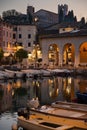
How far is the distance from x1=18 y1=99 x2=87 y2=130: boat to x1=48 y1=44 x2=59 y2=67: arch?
58.9 meters

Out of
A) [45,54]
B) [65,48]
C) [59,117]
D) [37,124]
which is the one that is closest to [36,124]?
[37,124]

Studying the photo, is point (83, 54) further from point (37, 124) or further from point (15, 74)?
point (37, 124)

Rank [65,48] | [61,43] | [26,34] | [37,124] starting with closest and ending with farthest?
[37,124] < [61,43] < [65,48] < [26,34]

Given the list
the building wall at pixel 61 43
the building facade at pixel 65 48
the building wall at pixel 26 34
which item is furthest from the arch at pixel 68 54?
the building wall at pixel 26 34

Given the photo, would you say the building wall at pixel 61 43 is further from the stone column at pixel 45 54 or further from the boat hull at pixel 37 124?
the boat hull at pixel 37 124

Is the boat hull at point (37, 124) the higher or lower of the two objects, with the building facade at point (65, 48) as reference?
lower

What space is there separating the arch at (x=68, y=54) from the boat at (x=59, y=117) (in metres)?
57.2

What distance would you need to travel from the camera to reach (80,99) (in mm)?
21500

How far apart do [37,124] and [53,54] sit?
6414 centimetres

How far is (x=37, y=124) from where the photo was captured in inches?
572

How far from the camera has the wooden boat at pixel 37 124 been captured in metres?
14.2

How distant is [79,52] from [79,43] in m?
1.58

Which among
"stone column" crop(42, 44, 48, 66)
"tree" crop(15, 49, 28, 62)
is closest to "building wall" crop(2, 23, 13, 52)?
"tree" crop(15, 49, 28, 62)

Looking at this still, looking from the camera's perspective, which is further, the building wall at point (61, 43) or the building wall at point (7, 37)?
the building wall at point (7, 37)
